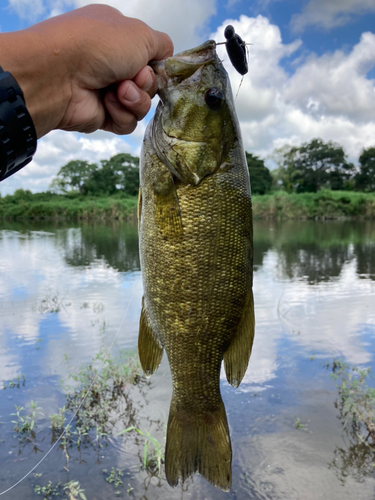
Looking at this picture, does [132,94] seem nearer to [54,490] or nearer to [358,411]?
[54,490]

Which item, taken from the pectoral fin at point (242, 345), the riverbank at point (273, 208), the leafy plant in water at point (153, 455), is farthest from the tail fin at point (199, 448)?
the riverbank at point (273, 208)

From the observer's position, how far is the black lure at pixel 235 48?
201cm

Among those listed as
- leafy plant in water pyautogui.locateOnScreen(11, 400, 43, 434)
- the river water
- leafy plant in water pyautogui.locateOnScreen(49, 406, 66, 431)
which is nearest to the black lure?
the river water

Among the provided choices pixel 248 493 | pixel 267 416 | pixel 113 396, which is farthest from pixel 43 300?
pixel 248 493

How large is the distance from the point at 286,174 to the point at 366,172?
1194 cm

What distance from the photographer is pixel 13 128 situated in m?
1.67

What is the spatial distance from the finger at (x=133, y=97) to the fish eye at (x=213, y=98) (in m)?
0.35

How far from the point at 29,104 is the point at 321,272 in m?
14.8

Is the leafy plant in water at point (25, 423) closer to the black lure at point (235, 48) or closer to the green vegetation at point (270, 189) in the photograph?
the black lure at point (235, 48)

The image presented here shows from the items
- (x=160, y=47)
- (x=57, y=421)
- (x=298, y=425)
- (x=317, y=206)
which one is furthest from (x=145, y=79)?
(x=317, y=206)

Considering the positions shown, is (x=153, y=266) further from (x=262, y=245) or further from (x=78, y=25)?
(x=262, y=245)

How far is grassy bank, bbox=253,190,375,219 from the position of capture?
155 feet

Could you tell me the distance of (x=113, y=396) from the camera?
5820 mm

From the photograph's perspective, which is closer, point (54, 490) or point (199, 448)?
point (199, 448)
